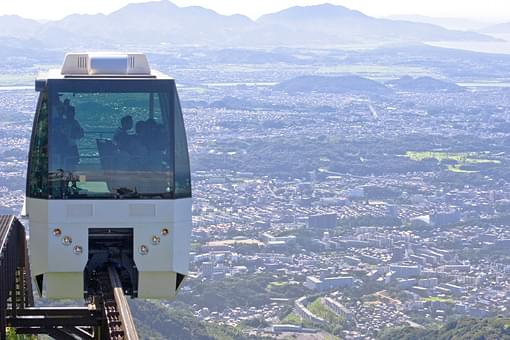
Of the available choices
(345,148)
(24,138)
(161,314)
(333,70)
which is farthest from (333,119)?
(161,314)

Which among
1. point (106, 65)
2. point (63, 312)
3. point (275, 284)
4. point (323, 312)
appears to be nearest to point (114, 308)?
point (63, 312)

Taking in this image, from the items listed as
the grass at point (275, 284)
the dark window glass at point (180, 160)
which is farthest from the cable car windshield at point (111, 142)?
the grass at point (275, 284)

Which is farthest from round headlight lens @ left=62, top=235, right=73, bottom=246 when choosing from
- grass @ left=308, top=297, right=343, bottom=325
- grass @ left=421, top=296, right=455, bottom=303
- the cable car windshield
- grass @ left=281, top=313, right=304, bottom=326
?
grass @ left=421, top=296, right=455, bottom=303

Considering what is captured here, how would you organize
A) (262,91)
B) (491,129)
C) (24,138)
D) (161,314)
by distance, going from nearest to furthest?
1. (161,314)
2. (24,138)
3. (491,129)
4. (262,91)

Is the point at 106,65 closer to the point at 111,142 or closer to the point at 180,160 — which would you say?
the point at 111,142

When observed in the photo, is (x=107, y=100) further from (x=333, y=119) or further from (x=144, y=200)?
(x=333, y=119)

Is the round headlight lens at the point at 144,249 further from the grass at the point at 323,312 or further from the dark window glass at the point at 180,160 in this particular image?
the grass at the point at 323,312
